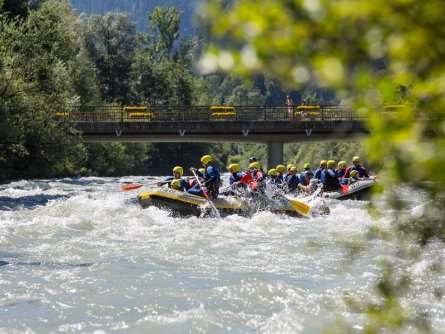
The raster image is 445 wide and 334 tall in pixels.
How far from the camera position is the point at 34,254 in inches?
429

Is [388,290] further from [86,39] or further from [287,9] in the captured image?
[86,39]

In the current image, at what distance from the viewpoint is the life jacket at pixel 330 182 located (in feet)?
70.3

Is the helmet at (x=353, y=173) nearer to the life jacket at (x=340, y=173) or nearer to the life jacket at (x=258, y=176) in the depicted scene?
the life jacket at (x=340, y=173)

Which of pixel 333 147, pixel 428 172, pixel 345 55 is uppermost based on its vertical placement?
pixel 345 55

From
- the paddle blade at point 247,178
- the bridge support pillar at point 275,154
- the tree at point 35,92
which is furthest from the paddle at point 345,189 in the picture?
the bridge support pillar at point 275,154

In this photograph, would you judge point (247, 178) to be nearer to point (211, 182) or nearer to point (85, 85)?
point (211, 182)

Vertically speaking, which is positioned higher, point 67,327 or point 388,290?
point 388,290

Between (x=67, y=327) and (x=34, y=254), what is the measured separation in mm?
4435

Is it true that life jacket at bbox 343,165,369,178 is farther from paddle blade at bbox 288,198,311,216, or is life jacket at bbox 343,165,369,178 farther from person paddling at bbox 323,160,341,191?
paddle blade at bbox 288,198,311,216

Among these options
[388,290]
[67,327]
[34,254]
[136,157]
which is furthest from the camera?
[136,157]

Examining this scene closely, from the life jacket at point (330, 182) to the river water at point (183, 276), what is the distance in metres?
5.64

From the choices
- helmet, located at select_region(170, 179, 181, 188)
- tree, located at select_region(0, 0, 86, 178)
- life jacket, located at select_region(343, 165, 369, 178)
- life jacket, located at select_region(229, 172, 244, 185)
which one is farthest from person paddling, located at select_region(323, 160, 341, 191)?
tree, located at select_region(0, 0, 86, 178)

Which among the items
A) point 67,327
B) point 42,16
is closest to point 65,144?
point 42,16

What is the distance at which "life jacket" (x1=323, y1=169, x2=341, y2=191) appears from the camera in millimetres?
21438
